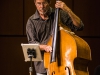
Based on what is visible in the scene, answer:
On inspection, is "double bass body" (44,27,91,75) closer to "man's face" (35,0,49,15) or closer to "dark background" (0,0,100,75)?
"man's face" (35,0,49,15)

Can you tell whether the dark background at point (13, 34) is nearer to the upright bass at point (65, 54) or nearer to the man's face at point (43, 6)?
the man's face at point (43, 6)

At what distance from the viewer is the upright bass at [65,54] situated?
313cm

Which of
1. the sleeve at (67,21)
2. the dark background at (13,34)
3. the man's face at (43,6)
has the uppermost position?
the man's face at (43,6)

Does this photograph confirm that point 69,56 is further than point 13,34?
No

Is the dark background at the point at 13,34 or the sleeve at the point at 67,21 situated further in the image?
the dark background at the point at 13,34

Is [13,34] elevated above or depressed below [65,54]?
below

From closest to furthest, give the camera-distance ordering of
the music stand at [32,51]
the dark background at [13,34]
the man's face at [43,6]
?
the music stand at [32,51], the man's face at [43,6], the dark background at [13,34]

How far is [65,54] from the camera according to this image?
319 cm

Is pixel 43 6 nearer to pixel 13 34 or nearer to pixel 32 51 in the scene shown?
pixel 32 51

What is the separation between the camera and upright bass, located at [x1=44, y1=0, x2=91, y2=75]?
3127mm

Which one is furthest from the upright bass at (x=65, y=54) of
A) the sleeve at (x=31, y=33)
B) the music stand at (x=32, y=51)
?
the sleeve at (x=31, y=33)

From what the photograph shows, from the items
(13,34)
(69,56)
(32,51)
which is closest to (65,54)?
(69,56)

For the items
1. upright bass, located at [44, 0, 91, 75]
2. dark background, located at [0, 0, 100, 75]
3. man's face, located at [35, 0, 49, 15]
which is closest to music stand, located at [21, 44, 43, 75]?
upright bass, located at [44, 0, 91, 75]

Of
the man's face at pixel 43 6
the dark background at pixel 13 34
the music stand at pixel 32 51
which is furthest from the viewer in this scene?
the dark background at pixel 13 34
